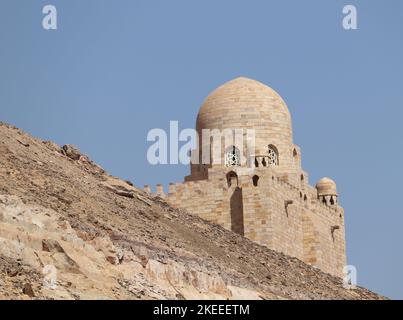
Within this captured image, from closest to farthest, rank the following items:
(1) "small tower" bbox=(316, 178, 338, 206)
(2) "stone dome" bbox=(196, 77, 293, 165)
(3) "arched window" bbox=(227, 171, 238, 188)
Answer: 1. (3) "arched window" bbox=(227, 171, 238, 188)
2. (2) "stone dome" bbox=(196, 77, 293, 165)
3. (1) "small tower" bbox=(316, 178, 338, 206)

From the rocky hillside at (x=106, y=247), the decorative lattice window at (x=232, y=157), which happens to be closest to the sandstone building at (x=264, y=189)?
the decorative lattice window at (x=232, y=157)

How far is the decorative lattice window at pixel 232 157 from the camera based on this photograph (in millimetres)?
43000

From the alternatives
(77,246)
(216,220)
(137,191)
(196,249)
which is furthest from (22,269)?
(216,220)

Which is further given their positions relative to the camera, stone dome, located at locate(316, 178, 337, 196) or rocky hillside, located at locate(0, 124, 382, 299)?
stone dome, located at locate(316, 178, 337, 196)

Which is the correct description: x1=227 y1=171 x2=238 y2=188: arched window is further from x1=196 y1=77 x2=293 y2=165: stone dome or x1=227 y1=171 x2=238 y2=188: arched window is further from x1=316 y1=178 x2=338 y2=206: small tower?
x1=316 y1=178 x2=338 y2=206: small tower

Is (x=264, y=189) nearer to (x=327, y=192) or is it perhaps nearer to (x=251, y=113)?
(x=251, y=113)

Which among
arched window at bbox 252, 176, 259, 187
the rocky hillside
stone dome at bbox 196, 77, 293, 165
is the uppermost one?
stone dome at bbox 196, 77, 293, 165

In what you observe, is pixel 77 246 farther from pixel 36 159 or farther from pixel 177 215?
pixel 177 215

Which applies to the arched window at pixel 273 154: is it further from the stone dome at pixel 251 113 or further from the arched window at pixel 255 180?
the arched window at pixel 255 180

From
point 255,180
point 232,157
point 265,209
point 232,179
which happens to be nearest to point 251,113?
point 232,157

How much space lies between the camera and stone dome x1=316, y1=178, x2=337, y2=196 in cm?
4659

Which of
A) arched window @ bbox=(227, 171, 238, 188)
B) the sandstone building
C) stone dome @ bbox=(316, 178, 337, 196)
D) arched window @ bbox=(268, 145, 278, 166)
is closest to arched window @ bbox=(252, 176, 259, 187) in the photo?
the sandstone building

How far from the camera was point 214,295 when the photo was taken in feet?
87.9

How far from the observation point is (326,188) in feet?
153
